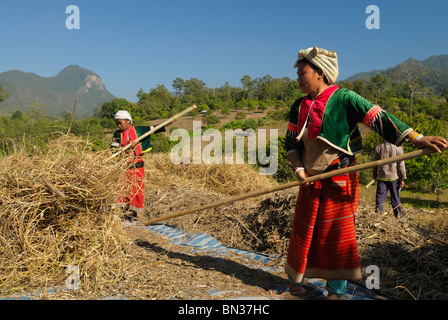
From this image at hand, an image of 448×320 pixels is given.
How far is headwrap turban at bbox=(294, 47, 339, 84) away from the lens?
194 cm

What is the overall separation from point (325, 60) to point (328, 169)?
0.70 metres

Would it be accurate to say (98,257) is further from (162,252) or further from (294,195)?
(294,195)

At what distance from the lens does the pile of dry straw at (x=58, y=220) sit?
81.7 inches

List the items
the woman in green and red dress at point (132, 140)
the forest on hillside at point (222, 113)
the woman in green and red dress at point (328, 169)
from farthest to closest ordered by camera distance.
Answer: the forest on hillside at point (222, 113), the woman in green and red dress at point (132, 140), the woman in green and red dress at point (328, 169)

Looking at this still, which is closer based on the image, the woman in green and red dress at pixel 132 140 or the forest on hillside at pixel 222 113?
the woman in green and red dress at pixel 132 140

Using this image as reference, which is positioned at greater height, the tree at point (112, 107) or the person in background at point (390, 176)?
the tree at point (112, 107)

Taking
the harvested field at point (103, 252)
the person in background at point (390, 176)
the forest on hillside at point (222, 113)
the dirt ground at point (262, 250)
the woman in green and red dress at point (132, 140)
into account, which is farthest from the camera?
the forest on hillside at point (222, 113)

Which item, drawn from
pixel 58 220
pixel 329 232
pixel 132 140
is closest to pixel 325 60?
pixel 329 232

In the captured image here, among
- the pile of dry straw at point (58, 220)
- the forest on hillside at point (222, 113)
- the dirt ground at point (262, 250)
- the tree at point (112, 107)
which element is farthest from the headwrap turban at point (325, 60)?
the tree at point (112, 107)

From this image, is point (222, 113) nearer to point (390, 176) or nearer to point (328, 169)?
point (390, 176)

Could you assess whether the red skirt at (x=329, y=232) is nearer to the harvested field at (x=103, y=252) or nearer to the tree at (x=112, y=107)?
the harvested field at (x=103, y=252)

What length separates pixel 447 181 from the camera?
887cm

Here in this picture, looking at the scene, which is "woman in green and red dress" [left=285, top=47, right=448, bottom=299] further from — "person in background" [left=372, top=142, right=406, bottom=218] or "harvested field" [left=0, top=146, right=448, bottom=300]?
"person in background" [left=372, top=142, right=406, bottom=218]

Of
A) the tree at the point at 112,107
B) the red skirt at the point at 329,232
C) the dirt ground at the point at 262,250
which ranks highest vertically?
the tree at the point at 112,107
